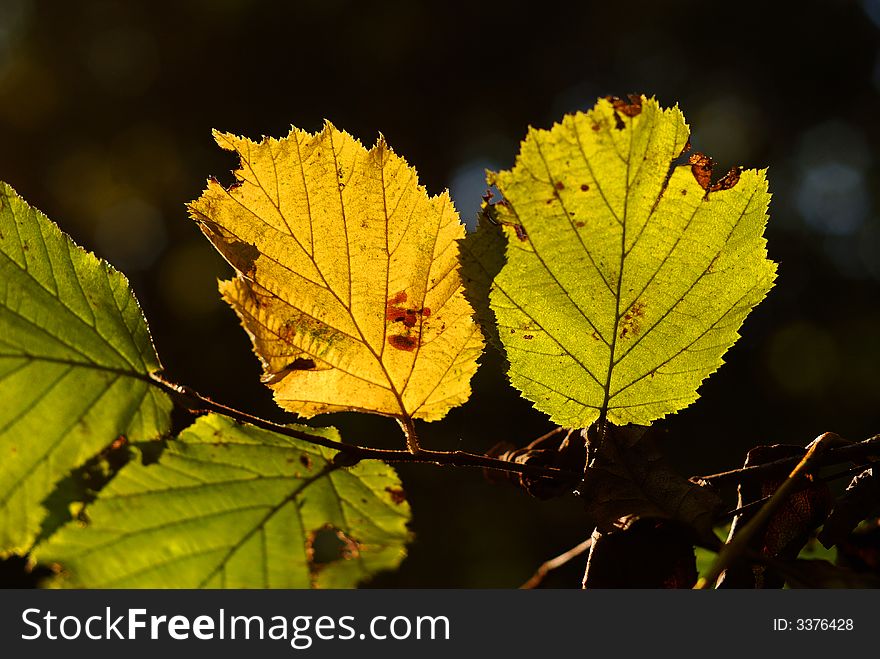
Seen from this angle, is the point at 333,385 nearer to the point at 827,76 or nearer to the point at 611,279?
the point at 611,279

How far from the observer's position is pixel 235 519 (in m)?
0.69

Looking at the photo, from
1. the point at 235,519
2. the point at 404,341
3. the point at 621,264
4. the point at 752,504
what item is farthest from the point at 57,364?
the point at 752,504

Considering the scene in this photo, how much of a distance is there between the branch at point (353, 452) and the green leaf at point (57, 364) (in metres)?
0.02

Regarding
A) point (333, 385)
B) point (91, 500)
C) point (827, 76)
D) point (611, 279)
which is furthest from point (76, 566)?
point (827, 76)

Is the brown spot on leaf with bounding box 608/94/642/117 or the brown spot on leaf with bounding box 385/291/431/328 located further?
the brown spot on leaf with bounding box 385/291/431/328

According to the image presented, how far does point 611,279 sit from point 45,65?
9.55 m

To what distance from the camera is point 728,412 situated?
23.1 feet

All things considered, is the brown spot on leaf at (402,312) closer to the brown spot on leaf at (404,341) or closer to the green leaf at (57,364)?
the brown spot on leaf at (404,341)

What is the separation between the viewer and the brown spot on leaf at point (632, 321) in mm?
727

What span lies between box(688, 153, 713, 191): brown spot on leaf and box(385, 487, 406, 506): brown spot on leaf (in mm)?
420

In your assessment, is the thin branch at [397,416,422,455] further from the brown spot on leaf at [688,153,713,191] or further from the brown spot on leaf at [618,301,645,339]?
the brown spot on leaf at [688,153,713,191]

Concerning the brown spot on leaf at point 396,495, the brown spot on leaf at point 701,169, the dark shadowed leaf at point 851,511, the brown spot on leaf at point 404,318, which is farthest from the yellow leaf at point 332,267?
the dark shadowed leaf at point 851,511

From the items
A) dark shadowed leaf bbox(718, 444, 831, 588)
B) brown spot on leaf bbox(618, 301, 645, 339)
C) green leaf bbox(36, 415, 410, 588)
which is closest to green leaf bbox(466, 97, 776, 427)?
brown spot on leaf bbox(618, 301, 645, 339)

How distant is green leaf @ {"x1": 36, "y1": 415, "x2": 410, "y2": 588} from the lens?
0.65 metres
